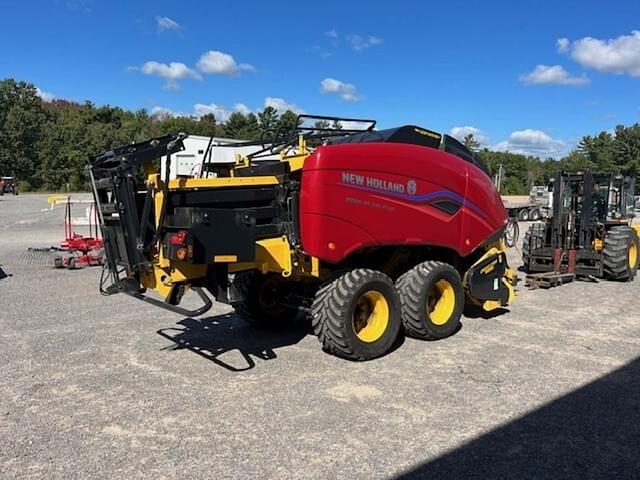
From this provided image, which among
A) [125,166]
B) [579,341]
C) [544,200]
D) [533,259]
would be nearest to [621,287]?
[533,259]

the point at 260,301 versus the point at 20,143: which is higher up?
the point at 20,143

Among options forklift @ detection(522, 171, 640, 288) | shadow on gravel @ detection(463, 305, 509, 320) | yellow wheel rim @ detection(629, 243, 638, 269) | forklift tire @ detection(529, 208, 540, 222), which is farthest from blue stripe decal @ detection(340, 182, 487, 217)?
forklift tire @ detection(529, 208, 540, 222)

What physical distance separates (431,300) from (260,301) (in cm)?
208

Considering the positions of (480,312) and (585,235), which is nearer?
(480,312)

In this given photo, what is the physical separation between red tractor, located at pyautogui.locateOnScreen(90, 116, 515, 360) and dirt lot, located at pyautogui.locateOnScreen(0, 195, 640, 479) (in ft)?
1.56

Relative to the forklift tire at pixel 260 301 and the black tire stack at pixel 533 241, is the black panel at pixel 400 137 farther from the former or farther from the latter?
the black tire stack at pixel 533 241

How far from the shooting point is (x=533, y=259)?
12.2 m

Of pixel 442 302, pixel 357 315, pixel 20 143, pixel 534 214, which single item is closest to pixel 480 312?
pixel 442 302

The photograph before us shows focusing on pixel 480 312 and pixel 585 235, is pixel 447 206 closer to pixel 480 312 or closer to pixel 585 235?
pixel 480 312

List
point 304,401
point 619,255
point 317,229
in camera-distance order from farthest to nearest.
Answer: point 619,255, point 317,229, point 304,401

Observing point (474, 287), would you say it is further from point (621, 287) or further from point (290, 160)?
point (621, 287)

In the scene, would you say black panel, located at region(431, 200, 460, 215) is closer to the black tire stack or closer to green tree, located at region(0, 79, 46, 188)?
the black tire stack

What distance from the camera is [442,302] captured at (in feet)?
22.9

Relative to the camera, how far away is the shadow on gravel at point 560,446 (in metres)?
3.66
